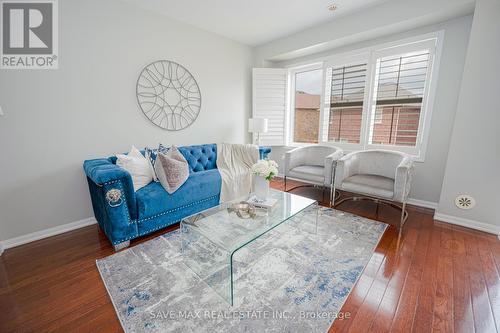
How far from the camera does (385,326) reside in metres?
1.24

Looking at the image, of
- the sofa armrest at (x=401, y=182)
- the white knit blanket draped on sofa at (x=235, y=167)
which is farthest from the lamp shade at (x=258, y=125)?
the sofa armrest at (x=401, y=182)

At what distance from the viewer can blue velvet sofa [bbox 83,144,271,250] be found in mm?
1830

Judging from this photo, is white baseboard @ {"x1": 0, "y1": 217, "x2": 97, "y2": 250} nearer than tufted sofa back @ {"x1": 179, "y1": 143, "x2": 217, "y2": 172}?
Yes

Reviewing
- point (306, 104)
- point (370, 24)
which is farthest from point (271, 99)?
point (370, 24)

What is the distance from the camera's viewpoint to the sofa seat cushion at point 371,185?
239 cm

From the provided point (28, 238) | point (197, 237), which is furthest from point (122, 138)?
point (197, 237)

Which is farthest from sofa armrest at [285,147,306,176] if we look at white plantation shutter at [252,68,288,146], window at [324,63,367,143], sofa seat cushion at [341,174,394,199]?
sofa seat cushion at [341,174,394,199]

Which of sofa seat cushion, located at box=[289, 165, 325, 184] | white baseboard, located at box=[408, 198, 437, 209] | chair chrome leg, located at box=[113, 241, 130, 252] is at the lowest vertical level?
chair chrome leg, located at box=[113, 241, 130, 252]

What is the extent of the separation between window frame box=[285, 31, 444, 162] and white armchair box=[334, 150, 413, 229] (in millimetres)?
387

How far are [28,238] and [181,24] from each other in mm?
3184

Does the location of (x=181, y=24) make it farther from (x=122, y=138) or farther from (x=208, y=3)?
(x=122, y=138)

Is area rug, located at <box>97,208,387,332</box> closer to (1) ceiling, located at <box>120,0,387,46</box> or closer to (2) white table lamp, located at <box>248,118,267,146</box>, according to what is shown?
(2) white table lamp, located at <box>248,118,267,146</box>

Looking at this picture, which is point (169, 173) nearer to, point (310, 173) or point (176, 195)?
point (176, 195)

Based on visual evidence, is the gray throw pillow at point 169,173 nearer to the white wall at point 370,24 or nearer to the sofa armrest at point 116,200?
the sofa armrest at point 116,200
